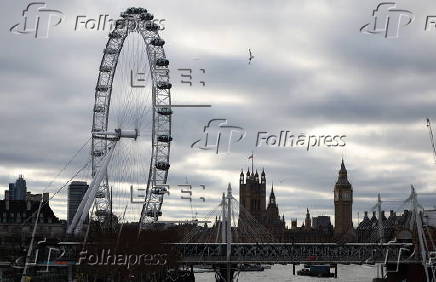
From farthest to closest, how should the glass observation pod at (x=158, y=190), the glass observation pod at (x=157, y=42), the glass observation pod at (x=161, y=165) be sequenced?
the glass observation pod at (x=158, y=190) < the glass observation pod at (x=161, y=165) < the glass observation pod at (x=157, y=42)

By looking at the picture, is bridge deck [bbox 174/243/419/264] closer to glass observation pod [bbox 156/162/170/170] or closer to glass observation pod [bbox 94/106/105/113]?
glass observation pod [bbox 156/162/170/170]

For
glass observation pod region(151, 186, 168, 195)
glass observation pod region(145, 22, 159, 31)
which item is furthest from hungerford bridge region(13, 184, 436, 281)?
glass observation pod region(145, 22, 159, 31)

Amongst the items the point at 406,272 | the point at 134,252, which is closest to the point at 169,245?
the point at 134,252

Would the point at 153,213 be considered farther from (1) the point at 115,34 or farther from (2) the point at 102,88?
(1) the point at 115,34

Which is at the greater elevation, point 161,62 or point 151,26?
point 151,26

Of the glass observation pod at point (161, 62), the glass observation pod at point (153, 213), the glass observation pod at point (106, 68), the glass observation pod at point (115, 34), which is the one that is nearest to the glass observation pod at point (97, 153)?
the glass observation pod at point (153, 213)

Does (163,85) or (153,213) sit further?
(153,213)

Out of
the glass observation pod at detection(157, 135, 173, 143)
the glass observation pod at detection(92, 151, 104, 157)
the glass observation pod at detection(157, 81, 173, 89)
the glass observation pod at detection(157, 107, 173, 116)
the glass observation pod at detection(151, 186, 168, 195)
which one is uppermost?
the glass observation pod at detection(157, 81, 173, 89)

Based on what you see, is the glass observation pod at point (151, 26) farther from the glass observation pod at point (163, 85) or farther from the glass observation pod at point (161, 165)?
the glass observation pod at point (161, 165)

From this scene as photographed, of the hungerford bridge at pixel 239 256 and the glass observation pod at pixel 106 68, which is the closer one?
the hungerford bridge at pixel 239 256

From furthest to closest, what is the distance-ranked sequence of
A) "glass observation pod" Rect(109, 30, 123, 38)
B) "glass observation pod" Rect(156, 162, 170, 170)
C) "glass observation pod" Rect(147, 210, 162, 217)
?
"glass observation pod" Rect(147, 210, 162, 217), "glass observation pod" Rect(156, 162, 170, 170), "glass observation pod" Rect(109, 30, 123, 38)

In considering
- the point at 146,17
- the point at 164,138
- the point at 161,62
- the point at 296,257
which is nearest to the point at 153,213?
the point at 164,138
